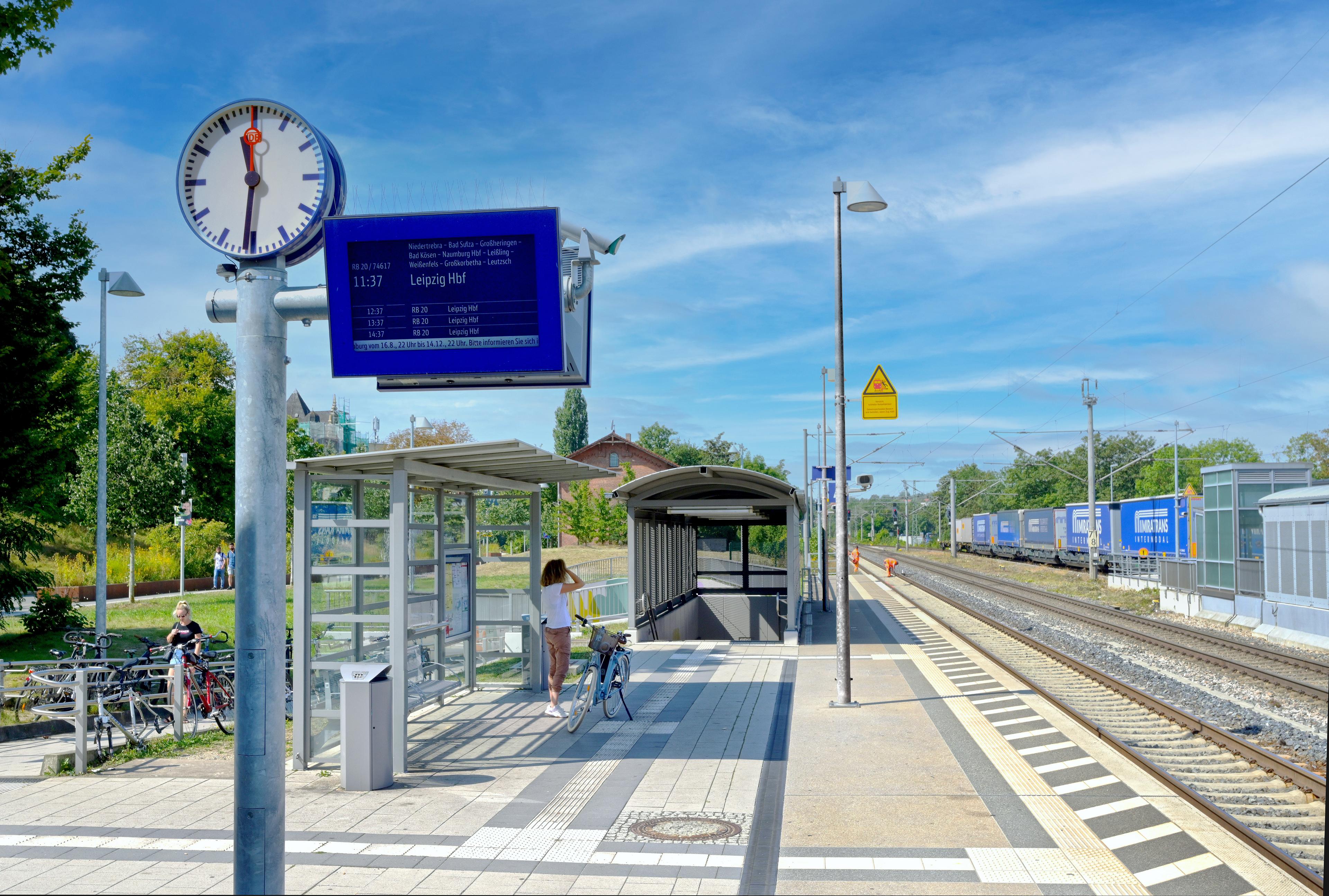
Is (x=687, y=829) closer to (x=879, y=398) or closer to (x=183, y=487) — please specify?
(x=879, y=398)

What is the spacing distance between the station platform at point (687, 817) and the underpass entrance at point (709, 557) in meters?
8.47

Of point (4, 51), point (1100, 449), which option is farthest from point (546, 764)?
point (1100, 449)

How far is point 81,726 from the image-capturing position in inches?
354

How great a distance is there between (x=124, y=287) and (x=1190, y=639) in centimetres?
2001

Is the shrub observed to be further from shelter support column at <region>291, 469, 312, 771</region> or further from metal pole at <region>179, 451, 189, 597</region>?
shelter support column at <region>291, 469, 312, 771</region>

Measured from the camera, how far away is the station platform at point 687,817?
6.00 m

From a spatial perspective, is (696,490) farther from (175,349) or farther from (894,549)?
(894,549)

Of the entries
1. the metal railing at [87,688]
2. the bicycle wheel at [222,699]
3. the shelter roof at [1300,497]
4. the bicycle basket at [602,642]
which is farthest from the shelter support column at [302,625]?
the shelter roof at [1300,497]

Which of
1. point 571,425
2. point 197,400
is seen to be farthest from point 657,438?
point 197,400

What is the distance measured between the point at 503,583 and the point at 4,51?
20.4m

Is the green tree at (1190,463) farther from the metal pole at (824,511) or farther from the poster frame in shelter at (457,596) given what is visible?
the poster frame in shelter at (457,596)

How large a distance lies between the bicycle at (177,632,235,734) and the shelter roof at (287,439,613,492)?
9.13 ft

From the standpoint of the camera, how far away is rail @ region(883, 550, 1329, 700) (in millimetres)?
14086

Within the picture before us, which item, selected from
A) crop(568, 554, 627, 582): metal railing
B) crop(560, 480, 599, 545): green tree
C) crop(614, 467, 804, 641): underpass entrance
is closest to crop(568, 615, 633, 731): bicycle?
crop(614, 467, 804, 641): underpass entrance
